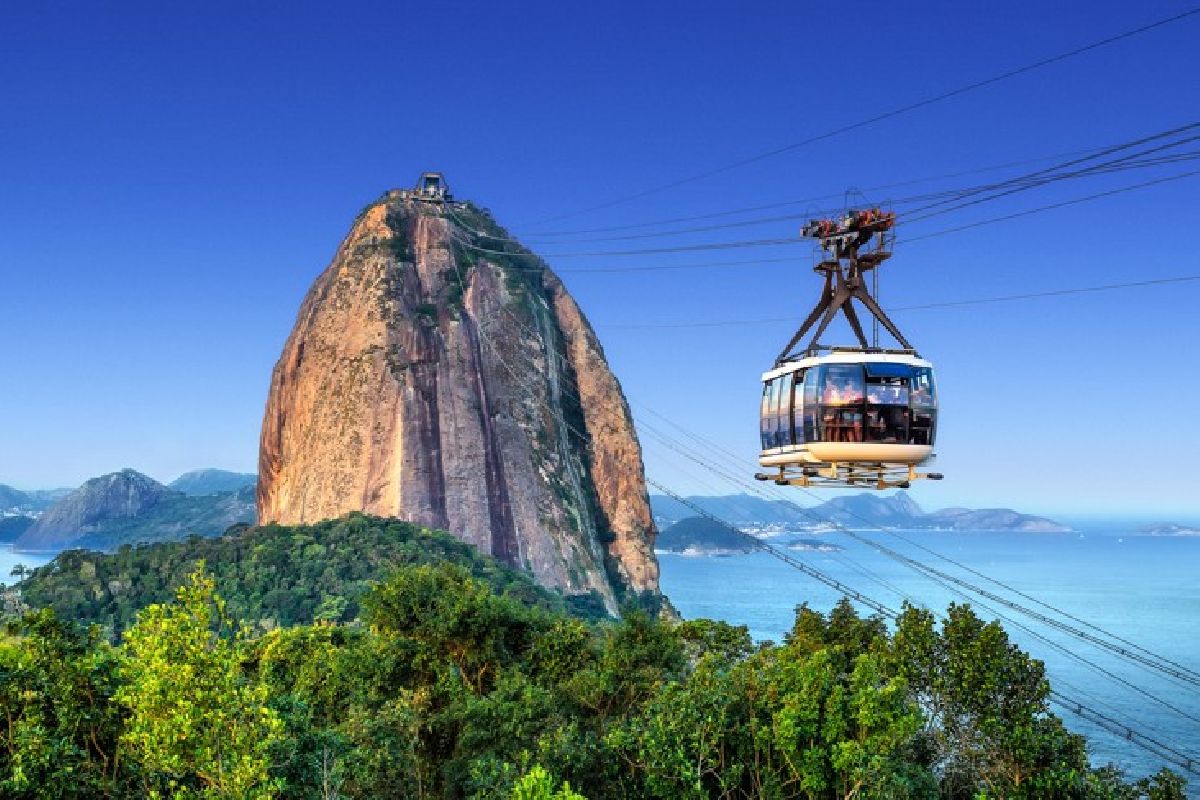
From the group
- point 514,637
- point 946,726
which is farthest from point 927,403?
point 514,637

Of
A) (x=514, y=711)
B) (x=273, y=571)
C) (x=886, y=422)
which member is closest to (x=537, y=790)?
(x=886, y=422)

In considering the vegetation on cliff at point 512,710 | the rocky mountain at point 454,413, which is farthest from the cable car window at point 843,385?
the rocky mountain at point 454,413

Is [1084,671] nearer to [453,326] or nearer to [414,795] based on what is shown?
[453,326]

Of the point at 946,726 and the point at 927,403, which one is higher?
the point at 927,403

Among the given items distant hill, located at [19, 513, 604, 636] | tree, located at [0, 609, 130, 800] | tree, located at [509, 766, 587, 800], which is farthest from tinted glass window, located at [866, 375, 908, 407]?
distant hill, located at [19, 513, 604, 636]

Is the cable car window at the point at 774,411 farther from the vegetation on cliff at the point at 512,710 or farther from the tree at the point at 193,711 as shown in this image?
the tree at the point at 193,711
